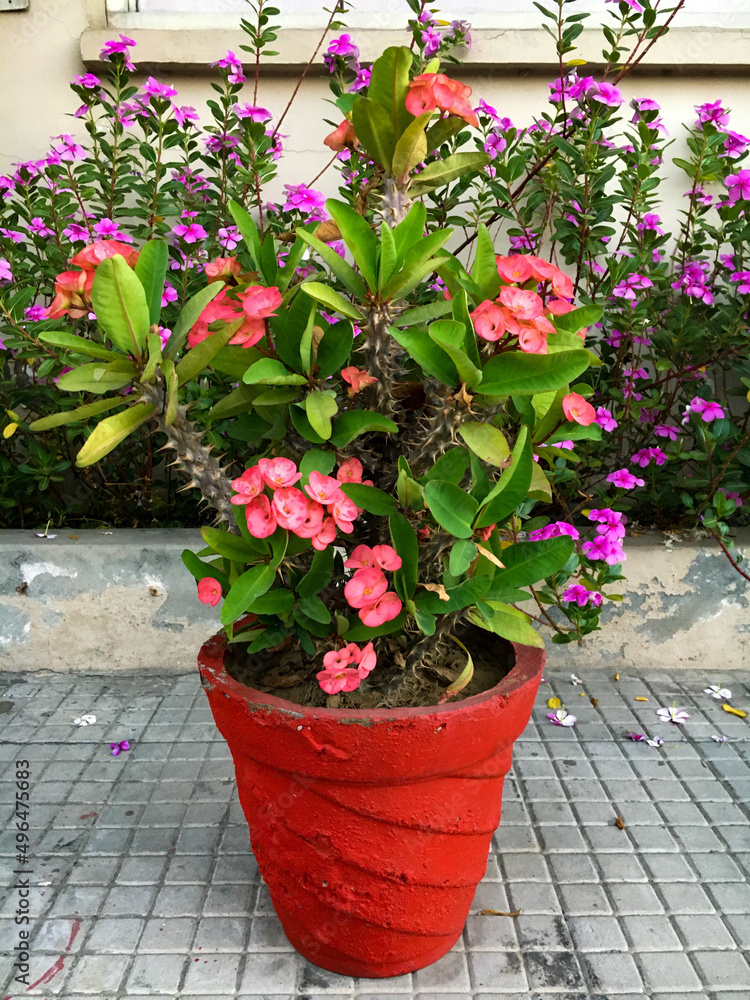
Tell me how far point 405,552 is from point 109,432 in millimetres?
513

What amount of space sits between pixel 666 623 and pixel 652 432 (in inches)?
26.3

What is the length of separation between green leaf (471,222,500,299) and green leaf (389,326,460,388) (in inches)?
5.9

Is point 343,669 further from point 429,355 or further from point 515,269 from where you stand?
point 515,269

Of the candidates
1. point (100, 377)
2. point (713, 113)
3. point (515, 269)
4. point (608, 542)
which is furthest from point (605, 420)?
point (100, 377)

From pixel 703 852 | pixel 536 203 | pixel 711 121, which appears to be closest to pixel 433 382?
pixel 703 852

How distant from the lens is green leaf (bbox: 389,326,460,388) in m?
1.23

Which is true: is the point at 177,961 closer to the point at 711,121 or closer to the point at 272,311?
the point at 272,311

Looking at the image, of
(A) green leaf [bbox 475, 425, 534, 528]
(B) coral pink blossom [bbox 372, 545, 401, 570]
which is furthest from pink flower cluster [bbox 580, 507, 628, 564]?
(B) coral pink blossom [bbox 372, 545, 401, 570]

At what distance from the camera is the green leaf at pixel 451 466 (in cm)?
131

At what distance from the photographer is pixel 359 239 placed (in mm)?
1258

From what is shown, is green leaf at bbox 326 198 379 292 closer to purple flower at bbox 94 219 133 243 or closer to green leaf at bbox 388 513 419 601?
green leaf at bbox 388 513 419 601

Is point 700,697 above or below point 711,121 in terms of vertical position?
below

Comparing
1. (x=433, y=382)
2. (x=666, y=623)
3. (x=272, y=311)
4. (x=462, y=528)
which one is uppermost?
(x=272, y=311)

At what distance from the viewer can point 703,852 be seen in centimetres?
193
